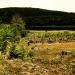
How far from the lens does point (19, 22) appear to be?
82.2 feet

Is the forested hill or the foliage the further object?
the forested hill

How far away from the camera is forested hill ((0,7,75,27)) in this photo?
3707 centimetres

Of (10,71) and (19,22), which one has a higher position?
(10,71)

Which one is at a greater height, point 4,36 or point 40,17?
point 4,36

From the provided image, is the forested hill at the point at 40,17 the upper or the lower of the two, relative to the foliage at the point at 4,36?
lower

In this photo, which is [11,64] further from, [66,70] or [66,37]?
[66,37]

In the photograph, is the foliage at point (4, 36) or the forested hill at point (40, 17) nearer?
the foliage at point (4, 36)

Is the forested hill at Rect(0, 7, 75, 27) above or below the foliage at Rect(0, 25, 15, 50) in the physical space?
below

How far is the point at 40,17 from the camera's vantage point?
41.5 metres

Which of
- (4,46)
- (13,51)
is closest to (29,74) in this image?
(13,51)

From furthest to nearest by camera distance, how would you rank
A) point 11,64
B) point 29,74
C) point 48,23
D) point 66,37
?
point 48,23
point 66,37
point 11,64
point 29,74

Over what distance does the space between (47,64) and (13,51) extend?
2.03 metres

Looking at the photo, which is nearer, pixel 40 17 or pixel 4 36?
pixel 4 36

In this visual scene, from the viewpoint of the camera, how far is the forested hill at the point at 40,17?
1459 inches
